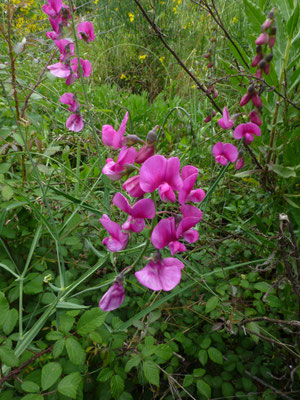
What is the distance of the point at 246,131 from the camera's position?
111 cm

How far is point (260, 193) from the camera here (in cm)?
147

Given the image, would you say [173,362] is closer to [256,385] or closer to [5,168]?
[256,385]

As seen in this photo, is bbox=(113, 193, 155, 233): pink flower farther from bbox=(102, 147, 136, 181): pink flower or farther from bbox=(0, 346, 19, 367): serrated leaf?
bbox=(0, 346, 19, 367): serrated leaf

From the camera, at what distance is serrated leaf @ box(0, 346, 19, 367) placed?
0.70 meters

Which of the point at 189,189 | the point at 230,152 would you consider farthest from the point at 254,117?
the point at 189,189

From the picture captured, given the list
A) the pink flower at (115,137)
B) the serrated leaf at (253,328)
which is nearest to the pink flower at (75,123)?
the pink flower at (115,137)

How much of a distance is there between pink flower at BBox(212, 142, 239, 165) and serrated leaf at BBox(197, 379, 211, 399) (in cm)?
66

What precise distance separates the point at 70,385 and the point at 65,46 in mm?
1036

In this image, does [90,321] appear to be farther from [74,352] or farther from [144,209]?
[144,209]

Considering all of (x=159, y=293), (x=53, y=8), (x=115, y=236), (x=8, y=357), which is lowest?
(x=159, y=293)

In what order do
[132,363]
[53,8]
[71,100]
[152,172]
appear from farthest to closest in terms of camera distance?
[71,100], [53,8], [132,363], [152,172]

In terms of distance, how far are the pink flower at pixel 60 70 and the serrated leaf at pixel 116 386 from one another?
963 millimetres

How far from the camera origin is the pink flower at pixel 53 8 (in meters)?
1.05

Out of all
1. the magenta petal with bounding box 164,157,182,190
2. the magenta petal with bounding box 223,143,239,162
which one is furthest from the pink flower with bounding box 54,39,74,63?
the magenta petal with bounding box 164,157,182,190
